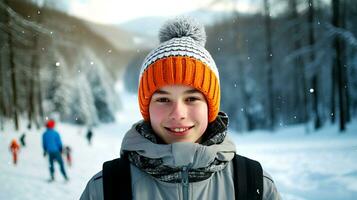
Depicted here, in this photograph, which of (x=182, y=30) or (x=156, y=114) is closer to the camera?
(x=156, y=114)

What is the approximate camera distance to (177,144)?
6.30ft

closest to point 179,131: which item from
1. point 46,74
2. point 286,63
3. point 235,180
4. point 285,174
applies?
point 235,180

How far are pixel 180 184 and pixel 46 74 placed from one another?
33724mm

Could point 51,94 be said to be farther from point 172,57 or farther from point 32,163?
point 172,57

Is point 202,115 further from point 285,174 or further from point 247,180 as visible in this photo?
point 285,174

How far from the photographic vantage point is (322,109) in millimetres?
32281

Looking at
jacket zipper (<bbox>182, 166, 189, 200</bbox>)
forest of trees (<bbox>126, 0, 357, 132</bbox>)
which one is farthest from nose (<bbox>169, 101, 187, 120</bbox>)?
forest of trees (<bbox>126, 0, 357, 132</bbox>)

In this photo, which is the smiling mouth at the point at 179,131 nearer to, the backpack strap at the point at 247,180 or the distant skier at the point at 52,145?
the backpack strap at the point at 247,180

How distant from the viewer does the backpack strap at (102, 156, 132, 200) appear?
6.24ft

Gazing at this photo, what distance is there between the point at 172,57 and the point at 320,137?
1633cm

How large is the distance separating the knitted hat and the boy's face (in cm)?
5

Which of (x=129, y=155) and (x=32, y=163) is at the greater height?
(x=129, y=155)

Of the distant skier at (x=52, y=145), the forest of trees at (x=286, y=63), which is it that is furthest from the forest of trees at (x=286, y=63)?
the distant skier at (x=52, y=145)

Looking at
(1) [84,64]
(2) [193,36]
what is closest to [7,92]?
(1) [84,64]
